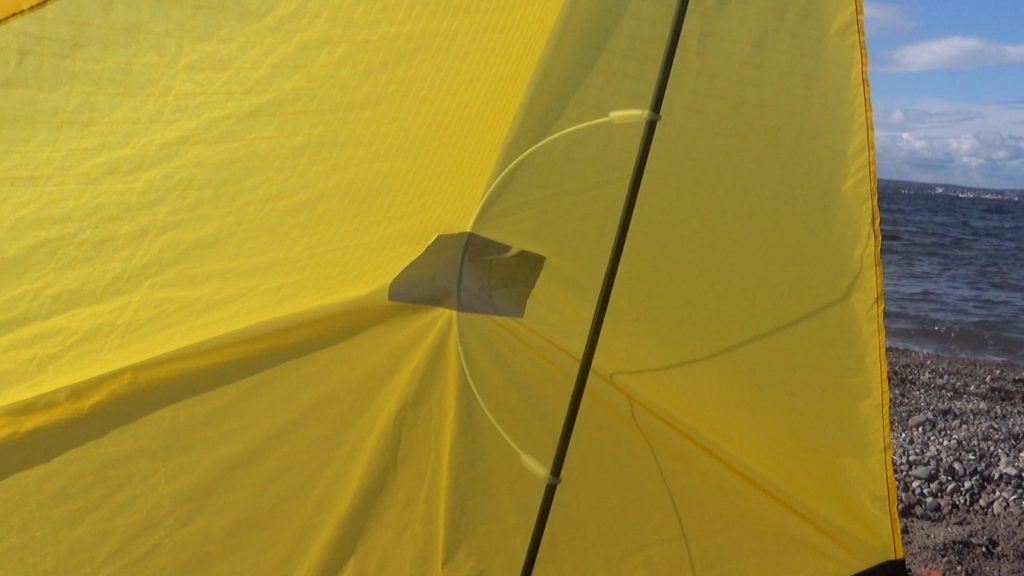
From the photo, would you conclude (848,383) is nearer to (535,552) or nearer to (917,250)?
(535,552)

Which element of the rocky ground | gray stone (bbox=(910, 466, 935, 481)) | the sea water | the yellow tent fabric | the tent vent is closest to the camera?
the yellow tent fabric

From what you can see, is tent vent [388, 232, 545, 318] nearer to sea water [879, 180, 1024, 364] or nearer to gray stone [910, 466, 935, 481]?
gray stone [910, 466, 935, 481]

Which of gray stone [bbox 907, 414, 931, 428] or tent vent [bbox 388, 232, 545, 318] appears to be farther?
gray stone [bbox 907, 414, 931, 428]

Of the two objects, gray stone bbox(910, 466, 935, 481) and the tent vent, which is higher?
the tent vent

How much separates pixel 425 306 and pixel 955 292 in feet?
60.1

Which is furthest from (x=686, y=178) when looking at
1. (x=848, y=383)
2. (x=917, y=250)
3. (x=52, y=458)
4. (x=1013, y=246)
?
(x=1013, y=246)

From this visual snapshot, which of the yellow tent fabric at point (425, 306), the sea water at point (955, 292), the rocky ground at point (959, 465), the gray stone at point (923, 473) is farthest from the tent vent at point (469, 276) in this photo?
the sea water at point (955, 292)

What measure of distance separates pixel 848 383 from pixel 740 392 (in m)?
0.33

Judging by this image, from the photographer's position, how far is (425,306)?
301 centimetres

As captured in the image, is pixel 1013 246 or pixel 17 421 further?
pixel 1013 246

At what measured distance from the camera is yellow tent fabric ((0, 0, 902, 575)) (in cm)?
256

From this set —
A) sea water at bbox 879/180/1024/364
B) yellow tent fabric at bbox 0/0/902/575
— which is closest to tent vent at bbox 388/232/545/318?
yellow tent fabric at bbox 0/0/902/575

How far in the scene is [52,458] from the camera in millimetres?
2691

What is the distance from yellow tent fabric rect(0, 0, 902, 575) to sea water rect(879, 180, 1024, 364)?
16.7 ft
